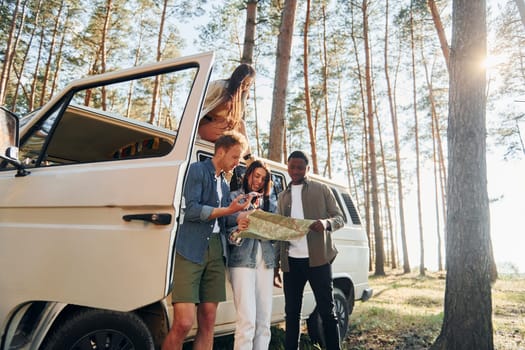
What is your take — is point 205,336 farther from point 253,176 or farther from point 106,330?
point 253,176

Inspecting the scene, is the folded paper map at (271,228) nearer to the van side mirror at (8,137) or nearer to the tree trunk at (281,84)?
the van side mirror at (8,137)

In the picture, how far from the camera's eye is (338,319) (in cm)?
469

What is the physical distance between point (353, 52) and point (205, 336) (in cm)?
2110

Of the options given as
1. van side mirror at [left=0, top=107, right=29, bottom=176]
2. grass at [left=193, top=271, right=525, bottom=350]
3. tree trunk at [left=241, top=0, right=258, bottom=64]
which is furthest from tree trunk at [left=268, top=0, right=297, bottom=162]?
van side mirror at [left=0, top=107, right=29, bottom=176]

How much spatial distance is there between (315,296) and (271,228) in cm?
101

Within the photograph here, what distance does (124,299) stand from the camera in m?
1.98

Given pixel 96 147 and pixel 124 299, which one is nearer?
pixel 124 299

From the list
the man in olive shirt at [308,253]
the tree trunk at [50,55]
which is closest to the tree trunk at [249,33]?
the man in olive shirt at [308,253]

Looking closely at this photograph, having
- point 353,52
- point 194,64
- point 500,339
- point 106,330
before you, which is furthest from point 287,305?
point 353,52

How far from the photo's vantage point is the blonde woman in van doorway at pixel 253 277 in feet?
9.29

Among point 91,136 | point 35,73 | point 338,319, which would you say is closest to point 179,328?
point 91,136

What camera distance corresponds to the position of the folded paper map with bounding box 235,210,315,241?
2.79m

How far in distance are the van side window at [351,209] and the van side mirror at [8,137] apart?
160 inches

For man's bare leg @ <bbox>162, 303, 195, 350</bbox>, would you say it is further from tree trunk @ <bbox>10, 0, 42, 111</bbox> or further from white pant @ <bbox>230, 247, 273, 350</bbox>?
tree trunk @ <bbox>10, 0, 42, 111</bbox>
